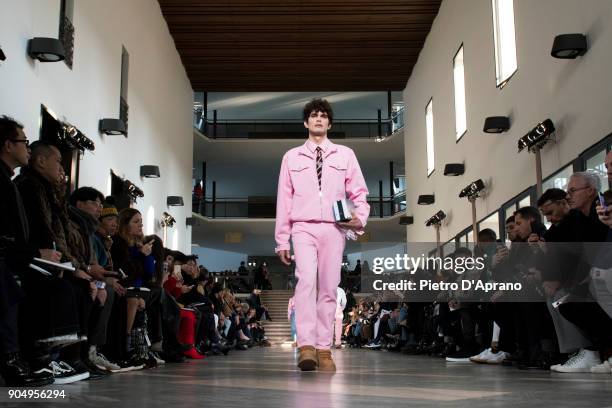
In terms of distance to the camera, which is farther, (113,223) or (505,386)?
(113,223)

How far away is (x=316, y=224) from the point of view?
4.30m

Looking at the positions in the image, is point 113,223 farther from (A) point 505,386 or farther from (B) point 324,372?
(A) point 505,386

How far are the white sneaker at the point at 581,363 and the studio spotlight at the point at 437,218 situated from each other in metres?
9.67

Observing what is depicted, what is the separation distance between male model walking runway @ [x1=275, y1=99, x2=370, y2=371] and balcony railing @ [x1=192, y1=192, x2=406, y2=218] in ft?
62.4

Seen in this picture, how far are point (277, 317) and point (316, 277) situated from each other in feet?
66.8

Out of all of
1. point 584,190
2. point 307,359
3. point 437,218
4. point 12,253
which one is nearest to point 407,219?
point 437,218

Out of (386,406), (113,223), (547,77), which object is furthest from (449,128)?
(386,406)

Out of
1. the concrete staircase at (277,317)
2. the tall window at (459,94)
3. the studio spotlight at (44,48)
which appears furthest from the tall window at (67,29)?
the concrete staircase at (277,317)

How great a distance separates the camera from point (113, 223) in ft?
17.2

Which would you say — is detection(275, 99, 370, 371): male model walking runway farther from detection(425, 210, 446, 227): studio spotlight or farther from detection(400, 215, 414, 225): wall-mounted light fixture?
detection(400, 215, 414, 225): wall-mounted light fixture

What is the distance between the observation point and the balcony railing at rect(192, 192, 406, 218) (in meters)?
24.8

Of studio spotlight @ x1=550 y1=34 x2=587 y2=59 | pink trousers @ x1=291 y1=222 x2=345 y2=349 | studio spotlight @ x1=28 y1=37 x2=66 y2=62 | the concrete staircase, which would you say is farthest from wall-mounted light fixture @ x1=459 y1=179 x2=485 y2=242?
the concrete staircase

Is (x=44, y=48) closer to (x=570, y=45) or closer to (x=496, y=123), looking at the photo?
(x=570, y=45)

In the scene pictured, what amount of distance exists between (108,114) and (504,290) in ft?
21.5
